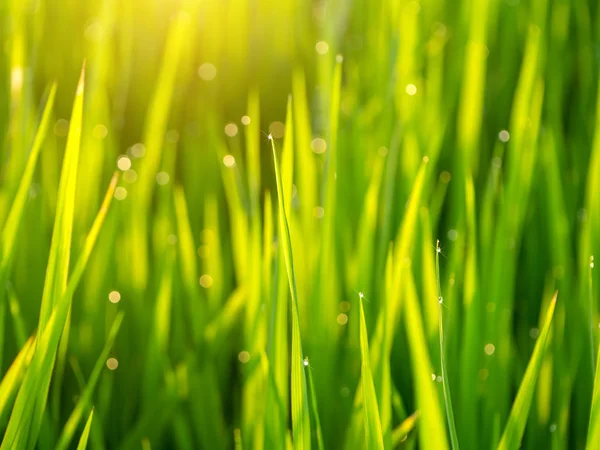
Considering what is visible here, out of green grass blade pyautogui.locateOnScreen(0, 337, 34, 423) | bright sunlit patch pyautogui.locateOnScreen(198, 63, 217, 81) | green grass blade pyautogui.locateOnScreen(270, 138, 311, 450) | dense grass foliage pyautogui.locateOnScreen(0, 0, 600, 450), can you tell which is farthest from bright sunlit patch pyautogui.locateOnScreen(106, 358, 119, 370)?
bright sunlit patch pyautogui.locateOnScreen(198, 63, 217, 81)

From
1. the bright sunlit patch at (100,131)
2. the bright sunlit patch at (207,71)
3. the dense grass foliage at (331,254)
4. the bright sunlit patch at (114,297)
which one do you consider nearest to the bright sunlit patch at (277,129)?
the dense grass foliage at (331,254)

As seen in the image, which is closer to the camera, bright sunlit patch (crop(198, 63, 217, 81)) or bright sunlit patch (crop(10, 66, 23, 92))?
bright sunlit patch (crop(10, 66, 23, 92))

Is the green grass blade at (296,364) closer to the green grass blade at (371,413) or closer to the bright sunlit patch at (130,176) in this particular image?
the green grass blade at (371,413)

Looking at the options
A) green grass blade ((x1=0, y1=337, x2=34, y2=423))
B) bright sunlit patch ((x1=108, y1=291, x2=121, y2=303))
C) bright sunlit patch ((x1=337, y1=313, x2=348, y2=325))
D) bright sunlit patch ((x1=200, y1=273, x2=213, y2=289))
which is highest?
bright sunlit patch ((x1=200, y1=273, x2=213, y2=289))

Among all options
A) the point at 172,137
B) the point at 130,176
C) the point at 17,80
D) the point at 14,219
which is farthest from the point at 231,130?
the point at 14,219

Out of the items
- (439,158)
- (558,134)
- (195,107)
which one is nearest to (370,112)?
(439,158)

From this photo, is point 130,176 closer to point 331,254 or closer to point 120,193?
point 120,193

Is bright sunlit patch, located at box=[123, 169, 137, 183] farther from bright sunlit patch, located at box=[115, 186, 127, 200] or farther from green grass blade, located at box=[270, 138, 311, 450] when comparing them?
green grass blade, located at box=[270, 138, 311, 450]
